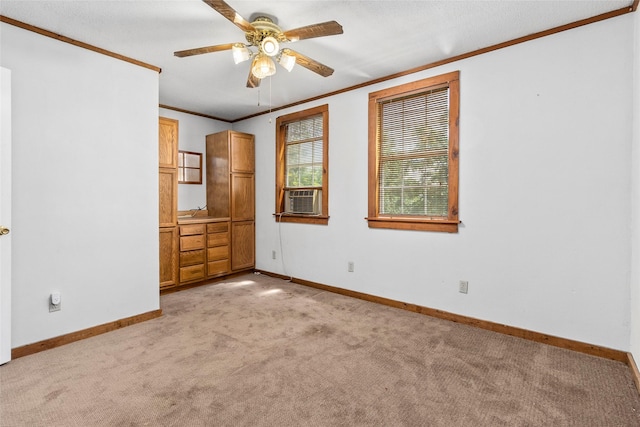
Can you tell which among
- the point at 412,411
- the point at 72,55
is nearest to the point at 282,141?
the point at 72,55

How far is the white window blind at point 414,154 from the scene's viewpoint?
3320 millimetres

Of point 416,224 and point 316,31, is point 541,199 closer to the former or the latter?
point 416,224

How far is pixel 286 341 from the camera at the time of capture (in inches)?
109

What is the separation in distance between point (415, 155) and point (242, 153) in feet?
8.93

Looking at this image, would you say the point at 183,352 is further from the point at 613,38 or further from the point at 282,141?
the point at 613,38

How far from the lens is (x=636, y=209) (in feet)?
7.34

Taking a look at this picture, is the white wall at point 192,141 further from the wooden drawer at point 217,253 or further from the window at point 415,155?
the window at point 415,155

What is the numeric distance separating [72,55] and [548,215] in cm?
414

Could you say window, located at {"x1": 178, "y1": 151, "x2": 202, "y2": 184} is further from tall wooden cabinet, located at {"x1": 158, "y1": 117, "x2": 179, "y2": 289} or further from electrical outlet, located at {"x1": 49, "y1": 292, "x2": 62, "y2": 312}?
electrical outlet, located at {"x1": 49, "y1": 292, "x2": 62, "y2": 312}

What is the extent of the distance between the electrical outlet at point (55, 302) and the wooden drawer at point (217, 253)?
6.64ft

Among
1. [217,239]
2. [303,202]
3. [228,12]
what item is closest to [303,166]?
[303,202]

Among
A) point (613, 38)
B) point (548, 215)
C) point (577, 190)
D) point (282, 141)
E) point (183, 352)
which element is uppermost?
point (613, 38)

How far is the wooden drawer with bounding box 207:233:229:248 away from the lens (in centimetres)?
467

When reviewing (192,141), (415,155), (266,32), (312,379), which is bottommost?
(312,379)
